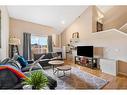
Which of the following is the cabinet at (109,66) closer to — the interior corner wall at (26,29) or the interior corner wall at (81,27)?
the interior corner wall at (81,27)

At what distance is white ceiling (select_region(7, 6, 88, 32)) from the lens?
416 centimetres

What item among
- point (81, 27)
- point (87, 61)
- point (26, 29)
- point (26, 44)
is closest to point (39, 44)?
point (26, 44)

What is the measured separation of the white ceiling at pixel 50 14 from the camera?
4.16m

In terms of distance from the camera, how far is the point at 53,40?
491cm

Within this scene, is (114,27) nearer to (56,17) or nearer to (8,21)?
(56,17)

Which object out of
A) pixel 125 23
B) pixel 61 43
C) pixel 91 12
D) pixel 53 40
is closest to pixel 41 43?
pixel 53 40

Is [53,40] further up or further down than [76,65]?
further up

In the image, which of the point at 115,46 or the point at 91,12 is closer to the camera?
the point at 115,46

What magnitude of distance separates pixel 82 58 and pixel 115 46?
1.66 meters

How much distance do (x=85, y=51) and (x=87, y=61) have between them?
0.49 meters

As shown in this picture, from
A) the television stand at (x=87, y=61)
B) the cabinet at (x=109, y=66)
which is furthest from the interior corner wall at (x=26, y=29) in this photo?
the cabinet at (x=109, y=66)

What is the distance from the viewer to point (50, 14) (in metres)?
4.89
